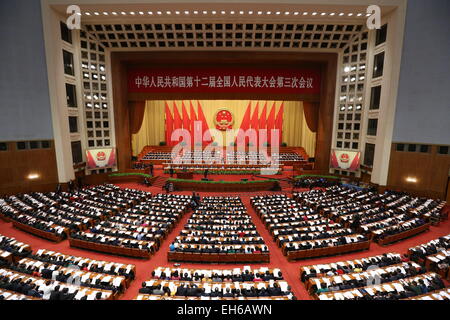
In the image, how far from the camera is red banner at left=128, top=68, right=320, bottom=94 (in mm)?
24109

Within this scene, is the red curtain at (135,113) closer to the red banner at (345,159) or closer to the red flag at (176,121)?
the red flag at (176,121)

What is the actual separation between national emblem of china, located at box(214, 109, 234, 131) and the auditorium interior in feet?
13.8

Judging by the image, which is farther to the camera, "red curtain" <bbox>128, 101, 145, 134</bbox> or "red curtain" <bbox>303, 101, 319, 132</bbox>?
"red curtain" <bbox>128, 101, 145, 134</bbox>

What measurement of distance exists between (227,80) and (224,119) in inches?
420

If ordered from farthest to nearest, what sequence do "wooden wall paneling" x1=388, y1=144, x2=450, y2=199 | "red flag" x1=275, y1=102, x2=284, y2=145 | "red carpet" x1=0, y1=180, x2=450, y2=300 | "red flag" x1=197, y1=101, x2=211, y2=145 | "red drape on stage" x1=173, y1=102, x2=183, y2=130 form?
1. "red drape on stage" x1=173, y1=102, x2=183, y2=130
2. "red flag" x1=275, y1=102, x2=284, y2=145
3. "red flag" x1=197, y1=101, x2=211, y2=145
4. "wooden wall paneling" x1=388, y1=144, x2=450, y2=199
5. "red carpet" x1=0, y1=180, x2=450, y2=300

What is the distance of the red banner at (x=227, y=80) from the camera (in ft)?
79.1

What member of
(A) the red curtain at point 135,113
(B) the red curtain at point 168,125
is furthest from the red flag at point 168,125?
(A) the red curtain at point 135,113

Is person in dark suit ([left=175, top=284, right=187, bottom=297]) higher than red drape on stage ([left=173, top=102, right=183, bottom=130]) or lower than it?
lower

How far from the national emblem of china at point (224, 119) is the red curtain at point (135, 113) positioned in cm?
1147

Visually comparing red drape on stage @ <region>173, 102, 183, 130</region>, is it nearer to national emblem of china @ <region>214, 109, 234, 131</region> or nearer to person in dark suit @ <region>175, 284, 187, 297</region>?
national emblem of china @ <region>214, 109, 234, 131</region>

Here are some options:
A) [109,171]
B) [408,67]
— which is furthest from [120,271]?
[408,67]

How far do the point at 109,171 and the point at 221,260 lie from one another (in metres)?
18.1

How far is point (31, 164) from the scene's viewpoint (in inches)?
749

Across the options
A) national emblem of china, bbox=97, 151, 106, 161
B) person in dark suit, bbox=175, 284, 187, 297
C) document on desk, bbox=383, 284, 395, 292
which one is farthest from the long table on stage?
document on desk, bbox=383, 284, 395, 292
